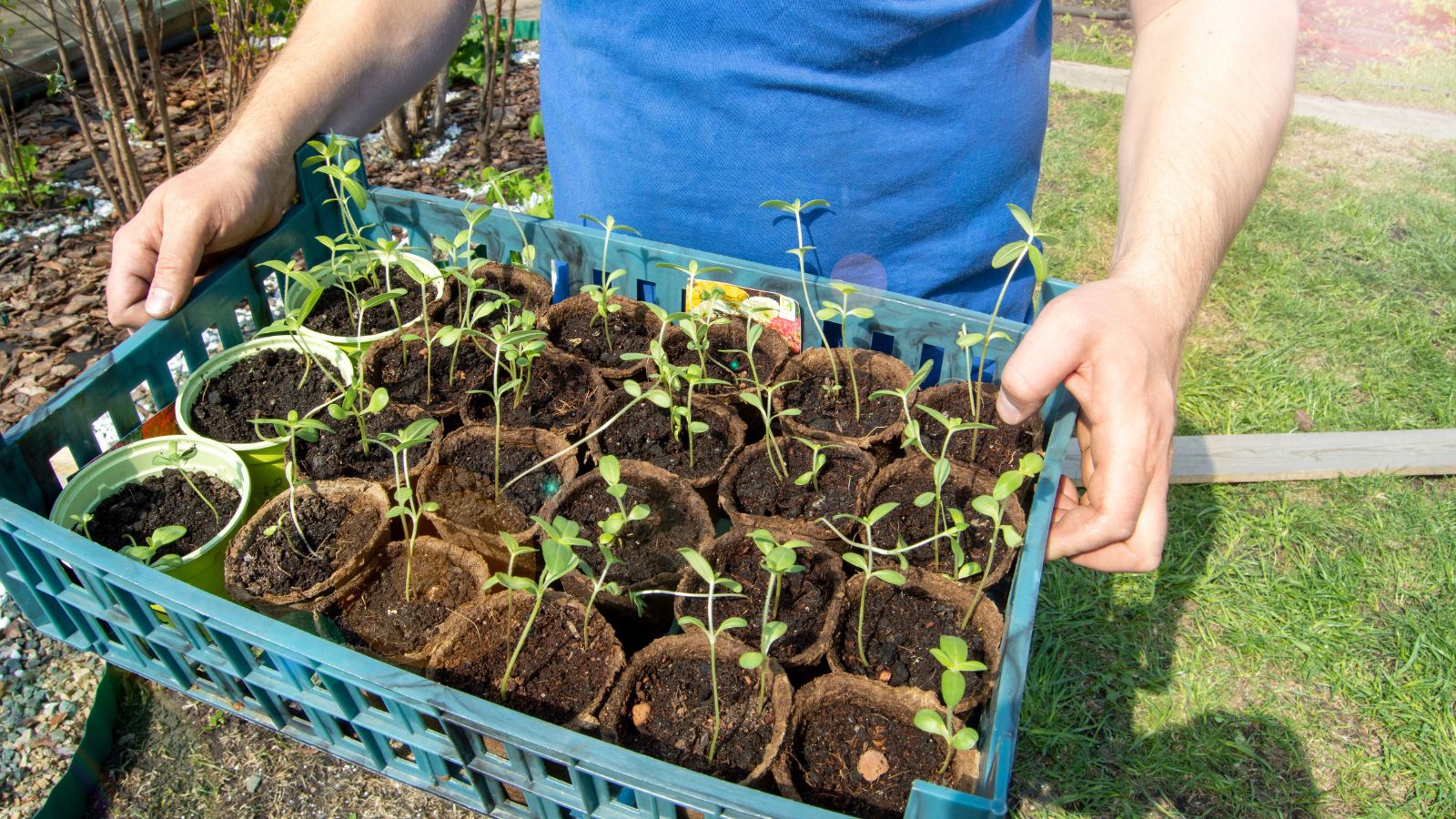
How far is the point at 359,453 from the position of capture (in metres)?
1.65

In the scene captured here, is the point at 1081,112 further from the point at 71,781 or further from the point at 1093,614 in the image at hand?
the point at 71,781

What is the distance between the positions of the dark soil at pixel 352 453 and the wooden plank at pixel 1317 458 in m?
2.33

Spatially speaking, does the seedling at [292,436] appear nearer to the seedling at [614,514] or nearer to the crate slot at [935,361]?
the seedling at [614,514]

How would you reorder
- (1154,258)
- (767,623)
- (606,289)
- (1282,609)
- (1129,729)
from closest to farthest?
(767,623) < (1154,258) < (606,289) < (1129,729) < (1282,609)

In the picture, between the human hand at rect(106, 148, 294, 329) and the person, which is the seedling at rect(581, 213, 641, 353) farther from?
the human hand at rect(106, 148, 294, 329)

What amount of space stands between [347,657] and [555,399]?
0.78 m

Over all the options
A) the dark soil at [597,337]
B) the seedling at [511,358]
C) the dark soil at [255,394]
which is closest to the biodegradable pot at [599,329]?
the dark soil at [597,337]

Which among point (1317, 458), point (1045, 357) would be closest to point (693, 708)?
point (1045, 357)

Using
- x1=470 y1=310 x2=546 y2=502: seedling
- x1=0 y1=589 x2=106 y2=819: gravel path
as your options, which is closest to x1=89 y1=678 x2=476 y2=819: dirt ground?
x1=0 y1=589 x2=106 y2=819: gravel path

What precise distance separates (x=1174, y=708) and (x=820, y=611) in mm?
1442

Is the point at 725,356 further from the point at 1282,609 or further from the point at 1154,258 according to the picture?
the point at 1282,609

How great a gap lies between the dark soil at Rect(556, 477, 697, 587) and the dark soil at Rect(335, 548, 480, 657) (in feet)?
0.64

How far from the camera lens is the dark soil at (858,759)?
47.0 inches

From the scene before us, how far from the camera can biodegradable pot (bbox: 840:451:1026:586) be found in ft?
4.79
